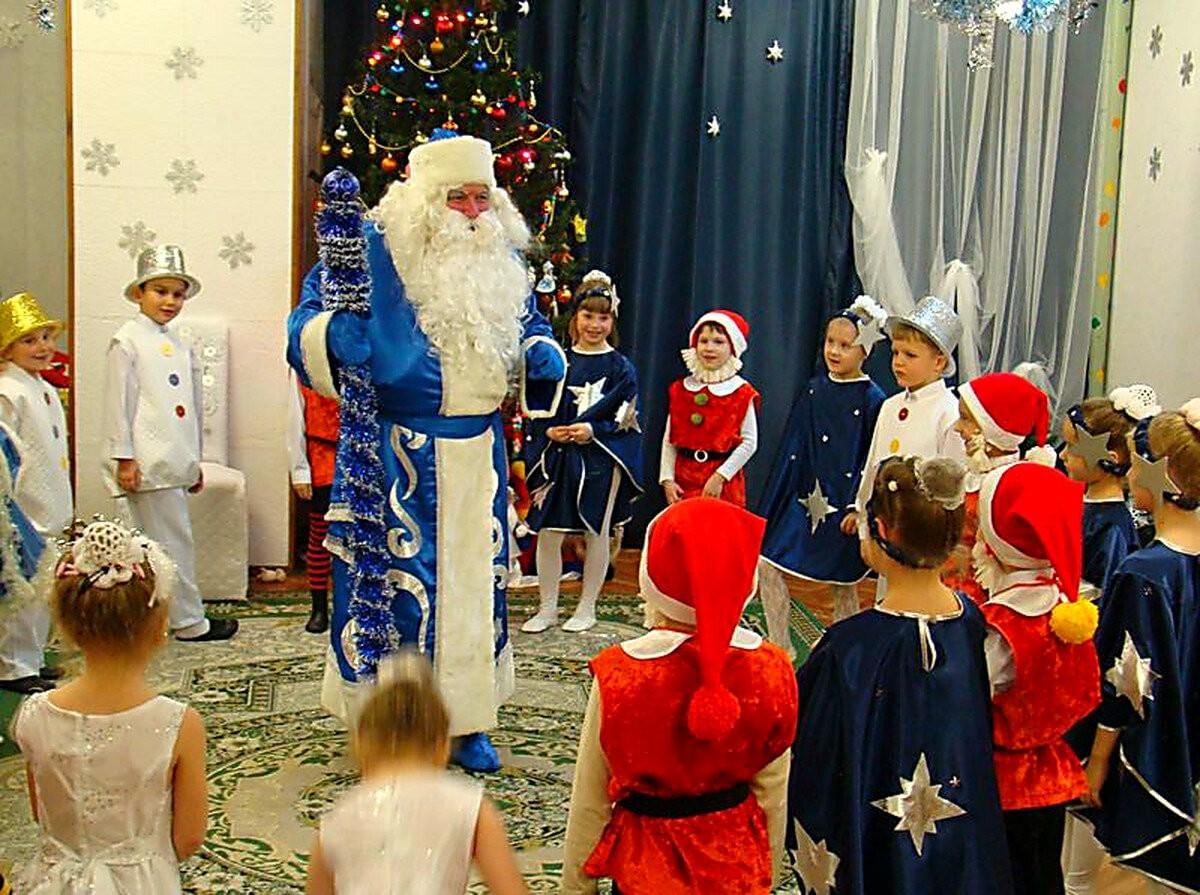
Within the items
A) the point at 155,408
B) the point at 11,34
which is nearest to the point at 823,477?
the point at 155,408

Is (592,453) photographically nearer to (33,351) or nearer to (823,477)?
(823,477)

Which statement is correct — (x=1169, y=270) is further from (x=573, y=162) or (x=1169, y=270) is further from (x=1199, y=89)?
(x=573, y=162)

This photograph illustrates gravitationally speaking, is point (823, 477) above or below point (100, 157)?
below

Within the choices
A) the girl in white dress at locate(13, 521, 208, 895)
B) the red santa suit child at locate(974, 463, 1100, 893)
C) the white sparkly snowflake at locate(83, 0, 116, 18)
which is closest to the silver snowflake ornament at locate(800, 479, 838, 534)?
the red santa suit child at locate(974, 463, 1100, 893)

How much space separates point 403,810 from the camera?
1.60 meters

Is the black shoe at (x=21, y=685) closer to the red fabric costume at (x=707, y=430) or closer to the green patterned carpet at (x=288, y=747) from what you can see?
the green patterned carpet at (x=288, y=747)

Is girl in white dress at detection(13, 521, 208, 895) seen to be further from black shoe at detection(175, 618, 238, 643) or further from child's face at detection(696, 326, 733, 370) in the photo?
A: child's face at detection(696, 326, 733, 370)

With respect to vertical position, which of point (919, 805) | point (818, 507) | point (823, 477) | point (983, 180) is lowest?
point (919, 805)

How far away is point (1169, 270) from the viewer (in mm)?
5879

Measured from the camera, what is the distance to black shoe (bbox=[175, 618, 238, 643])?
5.07 meters

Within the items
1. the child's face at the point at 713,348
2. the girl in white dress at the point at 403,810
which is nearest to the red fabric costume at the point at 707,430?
the child's face at the point at 713,348

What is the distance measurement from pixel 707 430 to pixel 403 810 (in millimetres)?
3610

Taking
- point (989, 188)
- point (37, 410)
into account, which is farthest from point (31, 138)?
point (989, 188)

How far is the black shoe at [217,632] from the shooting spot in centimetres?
507
